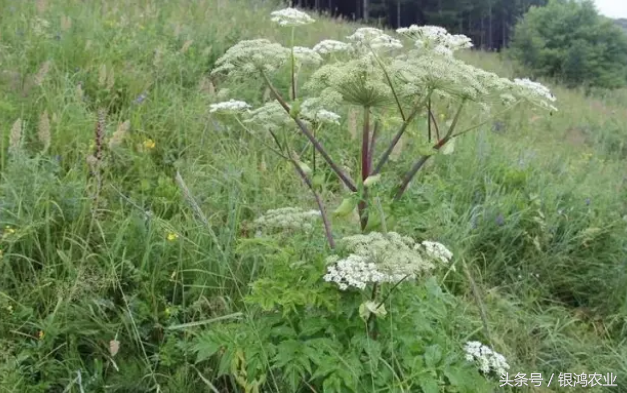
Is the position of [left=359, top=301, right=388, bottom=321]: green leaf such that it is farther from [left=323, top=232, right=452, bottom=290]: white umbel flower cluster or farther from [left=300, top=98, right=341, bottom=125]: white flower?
[left=300, top=98, right=341, bottom=125]: white flower

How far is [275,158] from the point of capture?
3855 millimetres

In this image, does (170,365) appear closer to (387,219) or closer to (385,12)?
(387,219)

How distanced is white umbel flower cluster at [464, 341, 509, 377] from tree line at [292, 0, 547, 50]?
36888mm

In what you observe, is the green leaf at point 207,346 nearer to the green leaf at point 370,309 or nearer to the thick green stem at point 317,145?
the green leaf at point 370,309

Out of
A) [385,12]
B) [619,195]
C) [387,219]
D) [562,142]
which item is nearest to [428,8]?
[385,12]

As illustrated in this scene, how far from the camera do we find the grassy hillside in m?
1.99

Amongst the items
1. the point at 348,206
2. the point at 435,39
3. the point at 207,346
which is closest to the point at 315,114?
the point at 348,206

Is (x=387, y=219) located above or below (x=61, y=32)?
below

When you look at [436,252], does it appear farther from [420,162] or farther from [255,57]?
[255,57]

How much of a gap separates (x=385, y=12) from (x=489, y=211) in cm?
4142

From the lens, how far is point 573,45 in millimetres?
29000

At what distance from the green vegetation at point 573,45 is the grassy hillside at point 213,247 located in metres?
25.3

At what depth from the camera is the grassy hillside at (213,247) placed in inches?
78.3

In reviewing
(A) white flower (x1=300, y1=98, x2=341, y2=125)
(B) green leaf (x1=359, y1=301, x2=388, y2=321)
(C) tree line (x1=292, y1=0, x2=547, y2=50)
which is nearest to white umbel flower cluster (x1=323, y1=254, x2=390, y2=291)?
(B) green leaf (x1=359, y1=301, x2=388, y2=321)
